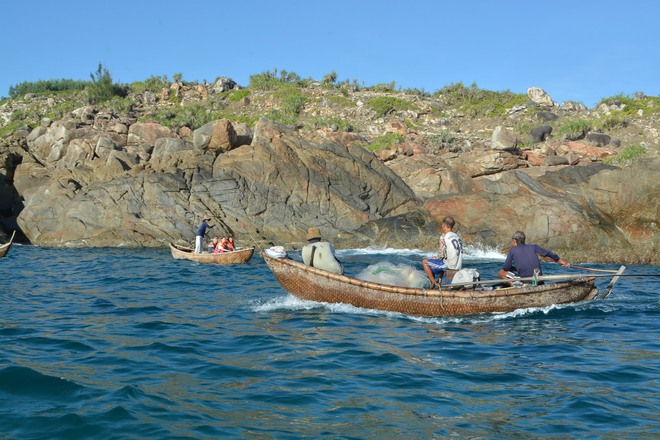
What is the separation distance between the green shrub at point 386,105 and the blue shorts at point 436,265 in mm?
43200

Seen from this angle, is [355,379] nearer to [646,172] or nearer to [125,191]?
[646,172]

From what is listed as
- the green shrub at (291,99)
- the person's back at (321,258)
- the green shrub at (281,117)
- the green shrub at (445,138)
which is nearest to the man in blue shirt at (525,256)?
the person's back at (321,258)

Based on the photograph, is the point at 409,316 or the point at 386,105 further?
the point at 386,105

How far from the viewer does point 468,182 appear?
35.9 m

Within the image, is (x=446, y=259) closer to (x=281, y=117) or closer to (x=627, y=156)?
(x=627, y=156)

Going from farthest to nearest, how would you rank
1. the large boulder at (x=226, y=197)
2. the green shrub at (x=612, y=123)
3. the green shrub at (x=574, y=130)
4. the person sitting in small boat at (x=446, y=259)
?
the green shrub at (x=612, y=123)
the green shrub at (x=574, y=130)
the large boulder at (x=226, y=197)
the person sitting in small boat at (x=446, y=259)

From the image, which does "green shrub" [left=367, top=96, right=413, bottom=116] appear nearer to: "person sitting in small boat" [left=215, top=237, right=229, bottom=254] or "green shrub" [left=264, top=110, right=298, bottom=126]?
"green shrub" [left=264, top=110, right=298, bottom=126]

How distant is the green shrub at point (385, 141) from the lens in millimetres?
46062

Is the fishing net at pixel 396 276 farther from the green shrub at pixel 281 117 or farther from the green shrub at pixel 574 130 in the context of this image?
the green shrub at pixel 281 117

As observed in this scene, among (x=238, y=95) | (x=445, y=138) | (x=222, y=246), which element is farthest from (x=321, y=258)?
(x=238, y=95)

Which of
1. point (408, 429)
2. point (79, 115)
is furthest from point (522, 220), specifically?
point (79, 115)

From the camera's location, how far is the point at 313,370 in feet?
30.5

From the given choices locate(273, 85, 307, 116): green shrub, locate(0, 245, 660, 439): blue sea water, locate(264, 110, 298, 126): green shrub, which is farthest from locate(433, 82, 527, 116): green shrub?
locate(0, 245, 660, 439): blue sea water

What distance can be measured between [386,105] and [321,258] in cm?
4398
